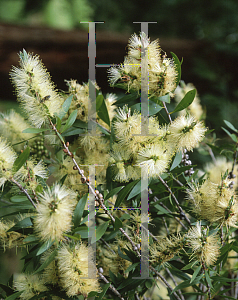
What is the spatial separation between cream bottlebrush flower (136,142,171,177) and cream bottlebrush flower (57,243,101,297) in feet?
0.47

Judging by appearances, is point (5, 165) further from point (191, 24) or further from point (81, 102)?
point (191, 24)

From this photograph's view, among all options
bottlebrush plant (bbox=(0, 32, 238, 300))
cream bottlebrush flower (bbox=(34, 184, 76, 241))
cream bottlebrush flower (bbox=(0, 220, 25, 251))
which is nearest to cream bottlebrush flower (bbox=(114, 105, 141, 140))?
bottlebrush plant (bbox=(0, 32, 238, 300))

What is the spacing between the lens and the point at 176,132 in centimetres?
39

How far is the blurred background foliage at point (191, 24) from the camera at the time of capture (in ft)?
4.52

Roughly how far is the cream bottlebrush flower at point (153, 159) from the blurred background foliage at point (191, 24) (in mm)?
1074

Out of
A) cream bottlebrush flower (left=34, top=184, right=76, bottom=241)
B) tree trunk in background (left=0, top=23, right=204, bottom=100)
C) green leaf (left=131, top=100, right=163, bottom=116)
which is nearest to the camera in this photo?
cream bottlebrush flower (left=34, top=184, right=76, bottom=241)

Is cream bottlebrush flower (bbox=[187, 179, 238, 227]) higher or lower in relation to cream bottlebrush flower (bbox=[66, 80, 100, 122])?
lower

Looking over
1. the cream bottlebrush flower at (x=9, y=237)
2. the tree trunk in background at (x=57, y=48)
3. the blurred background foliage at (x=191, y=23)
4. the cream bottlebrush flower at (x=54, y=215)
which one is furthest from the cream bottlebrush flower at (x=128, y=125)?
the blurred background foliage at (x=191, y=23)

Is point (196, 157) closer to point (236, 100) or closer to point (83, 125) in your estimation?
point (236, 100)

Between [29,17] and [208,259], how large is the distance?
4.73 feet

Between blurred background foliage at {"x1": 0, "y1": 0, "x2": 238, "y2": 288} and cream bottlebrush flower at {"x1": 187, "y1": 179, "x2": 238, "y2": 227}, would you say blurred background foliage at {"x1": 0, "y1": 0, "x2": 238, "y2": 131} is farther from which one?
cream bottlebrush flower at {"x1": 187, "y1": 179, "x2": 238, "y2": 227}

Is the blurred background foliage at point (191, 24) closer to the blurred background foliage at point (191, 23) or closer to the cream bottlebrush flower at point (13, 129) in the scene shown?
the blurred background foliage at point (191, 23)

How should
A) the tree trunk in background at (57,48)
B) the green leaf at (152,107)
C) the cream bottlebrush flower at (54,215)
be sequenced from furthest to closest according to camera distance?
the tree trunk in background at (57,48) < the green leaf at (152,107) < the cream bottlebrush flower at (54,215)

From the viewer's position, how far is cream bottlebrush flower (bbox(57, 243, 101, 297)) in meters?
0.37
